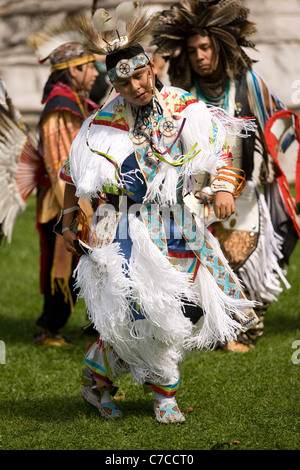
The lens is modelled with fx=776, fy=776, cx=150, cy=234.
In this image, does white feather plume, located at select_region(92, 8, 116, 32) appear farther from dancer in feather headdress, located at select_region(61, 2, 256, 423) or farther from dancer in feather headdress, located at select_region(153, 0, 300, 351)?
dancer in feather headdress, located at select_region(153, 0, 300, 351)

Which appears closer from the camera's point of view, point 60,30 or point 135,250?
Answer: point 135,250

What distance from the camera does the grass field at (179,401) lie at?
3.59 metres

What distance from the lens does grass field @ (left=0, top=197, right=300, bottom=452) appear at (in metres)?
3.59

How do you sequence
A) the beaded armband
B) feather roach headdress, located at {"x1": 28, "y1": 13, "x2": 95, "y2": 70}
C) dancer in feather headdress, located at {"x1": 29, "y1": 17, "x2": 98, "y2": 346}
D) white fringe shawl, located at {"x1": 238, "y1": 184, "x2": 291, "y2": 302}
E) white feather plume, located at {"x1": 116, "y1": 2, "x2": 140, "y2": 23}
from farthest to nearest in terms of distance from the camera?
feather roach headdress, located at {"x1": 28, "y1": 13, "x2": 95, "y2": 70} < dancer in feather headdress, located at {"x1": 29, "y1": 17, "x2": 98, "y2": 346} < white fringe shawl, located at {"x1": 238, "y1": 184, "x2": 291, "y2": 302} < the beaded armband < white feather plume, located at {"x1": 116, "y1": 2, "x2": 140, "y2": 23}

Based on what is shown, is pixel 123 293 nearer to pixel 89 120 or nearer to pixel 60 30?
pixel 89 120

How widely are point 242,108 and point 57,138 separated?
4.36 feet

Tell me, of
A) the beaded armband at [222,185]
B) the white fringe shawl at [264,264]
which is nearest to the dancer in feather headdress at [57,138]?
the white fringe shawl at [264,264]

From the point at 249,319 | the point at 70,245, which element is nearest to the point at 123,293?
Result: the point at 70,245

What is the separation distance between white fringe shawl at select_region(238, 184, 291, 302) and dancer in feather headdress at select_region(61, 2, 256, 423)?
1529 mm

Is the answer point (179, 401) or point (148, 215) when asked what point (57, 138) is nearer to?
point (148, 215)

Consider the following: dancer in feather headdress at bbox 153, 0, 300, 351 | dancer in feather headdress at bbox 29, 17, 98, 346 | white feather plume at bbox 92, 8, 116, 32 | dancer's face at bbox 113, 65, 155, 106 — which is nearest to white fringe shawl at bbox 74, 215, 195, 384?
dancer's face at bbox 113, 65, 155, 106

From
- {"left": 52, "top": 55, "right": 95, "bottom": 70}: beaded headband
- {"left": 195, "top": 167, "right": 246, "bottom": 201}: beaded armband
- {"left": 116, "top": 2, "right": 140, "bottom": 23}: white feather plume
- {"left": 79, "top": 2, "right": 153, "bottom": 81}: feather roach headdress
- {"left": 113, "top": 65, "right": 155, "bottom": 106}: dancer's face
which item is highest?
{"left": 116, "top": 2, "right": 140, "bottom": 23}: white feather plume

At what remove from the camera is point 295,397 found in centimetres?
417
